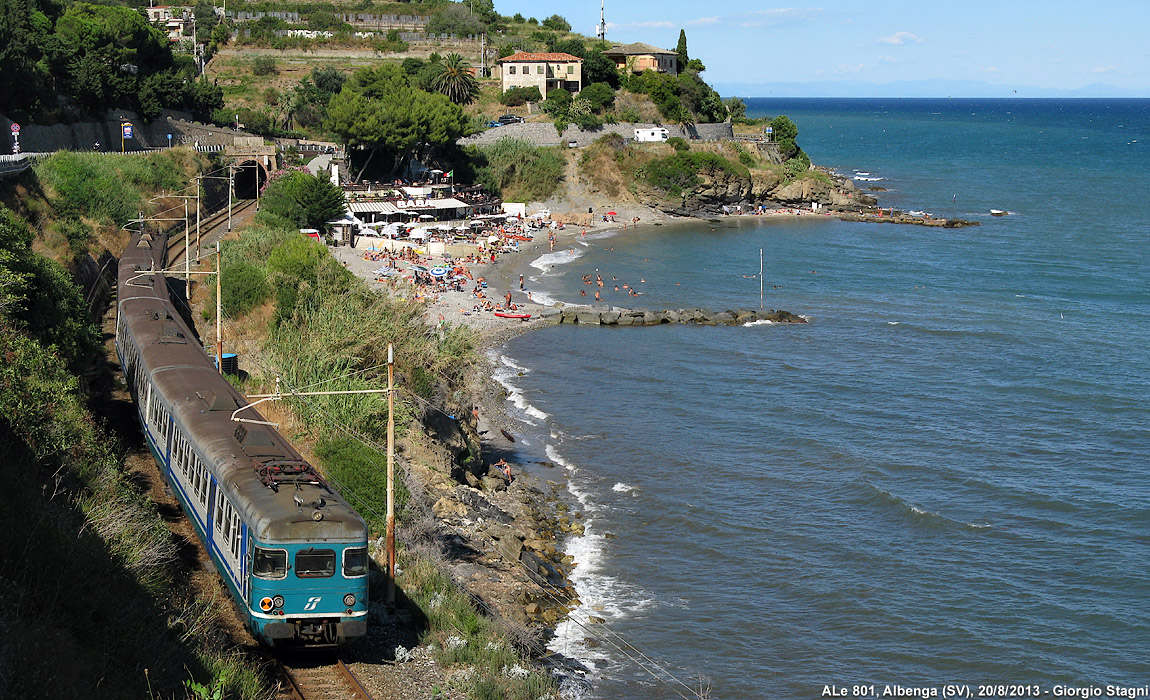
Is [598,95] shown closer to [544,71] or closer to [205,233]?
[544,71]

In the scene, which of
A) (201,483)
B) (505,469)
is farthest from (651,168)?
(201,483)

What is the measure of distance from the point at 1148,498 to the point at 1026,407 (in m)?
10.6

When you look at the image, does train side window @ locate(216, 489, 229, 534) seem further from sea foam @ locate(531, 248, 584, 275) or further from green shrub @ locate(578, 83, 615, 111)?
green shrub @ locate(578, 83, 615, 111)

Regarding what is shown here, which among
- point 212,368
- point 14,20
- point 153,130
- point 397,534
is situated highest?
point 14,20

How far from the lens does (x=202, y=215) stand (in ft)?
214

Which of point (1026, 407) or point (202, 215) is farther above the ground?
point (202, 215)

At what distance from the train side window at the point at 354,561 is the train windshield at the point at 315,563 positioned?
0.20 metres

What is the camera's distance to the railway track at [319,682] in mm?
15242

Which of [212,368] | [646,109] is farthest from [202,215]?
[646,109]

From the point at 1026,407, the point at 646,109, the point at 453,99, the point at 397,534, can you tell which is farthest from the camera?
the point at 646,109

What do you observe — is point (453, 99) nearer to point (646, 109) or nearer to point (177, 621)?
point (646, 109)

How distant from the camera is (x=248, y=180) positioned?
8381 centimetres

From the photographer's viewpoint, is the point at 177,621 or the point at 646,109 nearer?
the point at 177,621

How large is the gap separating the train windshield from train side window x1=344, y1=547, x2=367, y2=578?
Result: 0.20m
